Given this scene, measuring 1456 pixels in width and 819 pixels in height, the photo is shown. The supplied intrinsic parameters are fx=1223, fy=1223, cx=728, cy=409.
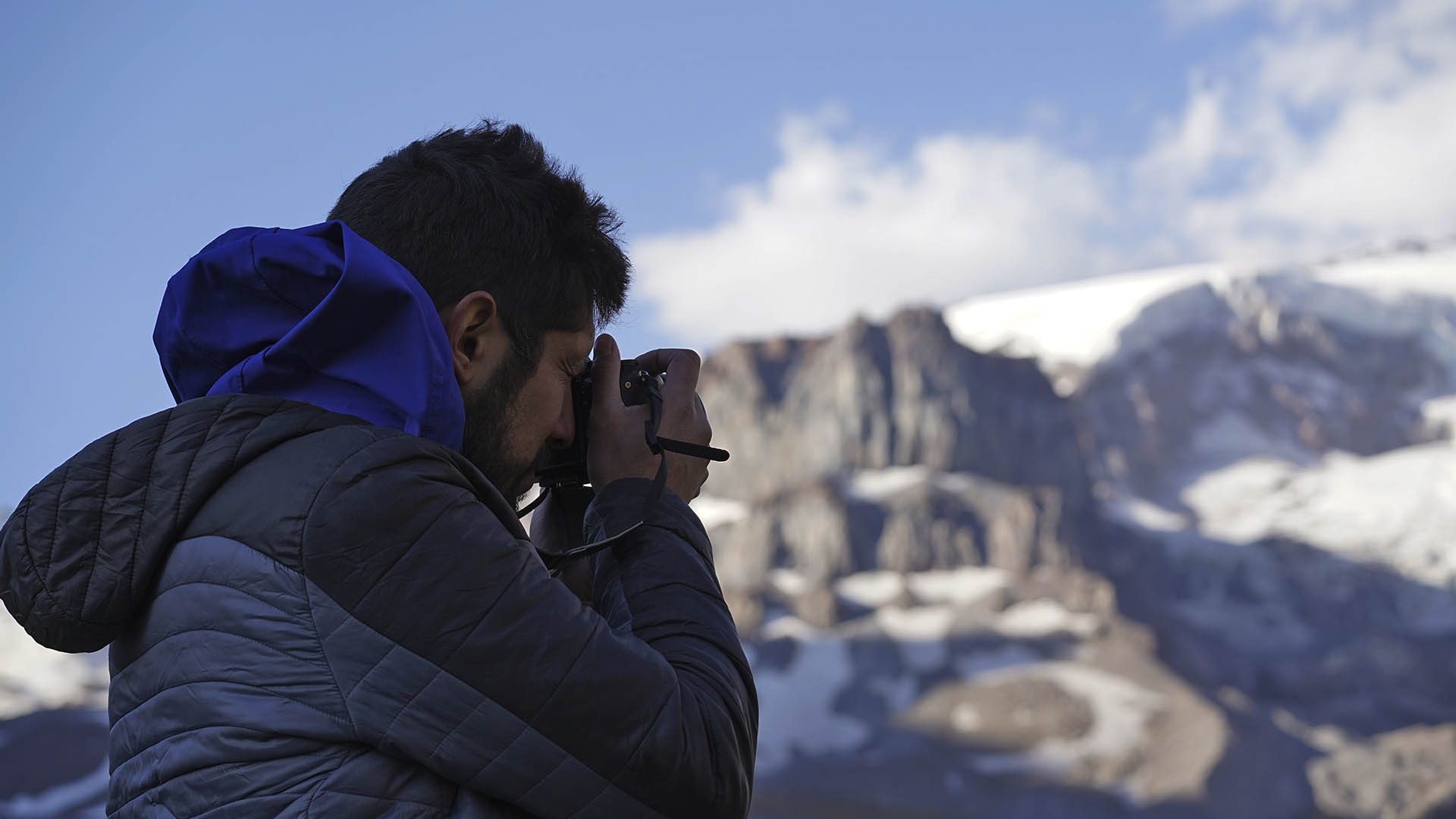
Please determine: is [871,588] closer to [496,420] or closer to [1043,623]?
[1043,623]

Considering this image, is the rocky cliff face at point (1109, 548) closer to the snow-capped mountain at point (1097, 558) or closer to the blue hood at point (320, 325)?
the snow-capped mountain at point (1097, 558)

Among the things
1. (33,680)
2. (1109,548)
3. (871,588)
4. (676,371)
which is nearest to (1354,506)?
(1109,548)

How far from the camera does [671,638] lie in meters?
0.78

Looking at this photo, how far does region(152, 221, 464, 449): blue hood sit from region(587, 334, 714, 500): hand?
204 millimetres

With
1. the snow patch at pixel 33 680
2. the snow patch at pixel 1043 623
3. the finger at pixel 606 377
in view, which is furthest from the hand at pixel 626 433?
the snow patch at pixel 1043 623

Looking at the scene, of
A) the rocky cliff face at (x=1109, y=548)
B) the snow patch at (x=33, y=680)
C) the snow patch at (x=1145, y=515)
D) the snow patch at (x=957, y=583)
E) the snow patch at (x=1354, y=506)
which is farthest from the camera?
the snow patch at (x=1145, y=515)

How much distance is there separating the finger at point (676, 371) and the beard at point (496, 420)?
0.51 ft

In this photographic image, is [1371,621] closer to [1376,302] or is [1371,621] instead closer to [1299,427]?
[1299,427]

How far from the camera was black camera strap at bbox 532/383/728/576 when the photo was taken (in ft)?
2.79

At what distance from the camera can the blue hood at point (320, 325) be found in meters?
0.72

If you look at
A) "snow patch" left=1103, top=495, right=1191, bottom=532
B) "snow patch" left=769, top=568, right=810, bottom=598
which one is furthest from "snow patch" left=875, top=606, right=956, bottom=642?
"snow patch" left=1103, top=495, right=1191, bottom=532

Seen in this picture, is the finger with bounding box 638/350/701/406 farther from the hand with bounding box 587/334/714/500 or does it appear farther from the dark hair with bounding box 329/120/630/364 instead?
the dark hair with bounding box 329/120/630/364

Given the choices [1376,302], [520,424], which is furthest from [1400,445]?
[520,424]

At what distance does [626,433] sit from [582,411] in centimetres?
4
